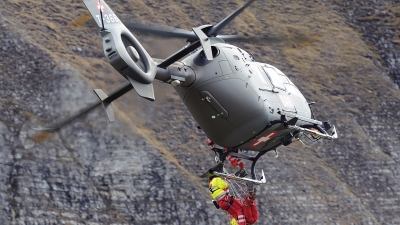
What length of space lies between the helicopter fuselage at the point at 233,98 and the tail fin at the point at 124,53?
2254 millimetres

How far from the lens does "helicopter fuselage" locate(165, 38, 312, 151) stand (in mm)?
26156

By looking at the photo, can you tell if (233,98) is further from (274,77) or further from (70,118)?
(70,118)

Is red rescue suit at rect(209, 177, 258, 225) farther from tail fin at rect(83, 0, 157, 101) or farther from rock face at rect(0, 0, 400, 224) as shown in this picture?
tail fin at rect(83, 0, 157, 101)

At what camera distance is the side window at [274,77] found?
90.6ft

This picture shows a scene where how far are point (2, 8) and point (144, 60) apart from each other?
21147 mm

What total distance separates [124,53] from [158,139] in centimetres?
1767

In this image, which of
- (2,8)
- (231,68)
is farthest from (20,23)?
(231,68)

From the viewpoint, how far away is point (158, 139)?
40375 millimetres

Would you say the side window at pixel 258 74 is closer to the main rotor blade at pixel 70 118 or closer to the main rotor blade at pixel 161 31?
the main rotor blade at pixel 161 31

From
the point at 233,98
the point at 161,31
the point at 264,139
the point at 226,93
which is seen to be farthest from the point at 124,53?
the point at 264,139

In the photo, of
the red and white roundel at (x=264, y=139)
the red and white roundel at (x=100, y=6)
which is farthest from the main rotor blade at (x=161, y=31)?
the red and white roundel at (x=264, y=139)

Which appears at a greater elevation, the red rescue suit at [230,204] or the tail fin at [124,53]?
the tail fin at [124,53]

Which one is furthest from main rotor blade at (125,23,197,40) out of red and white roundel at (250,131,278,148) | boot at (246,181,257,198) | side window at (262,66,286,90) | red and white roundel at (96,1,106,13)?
boot at (246,181,257,198)

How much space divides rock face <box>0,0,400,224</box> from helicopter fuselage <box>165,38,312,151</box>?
5.34 feet
